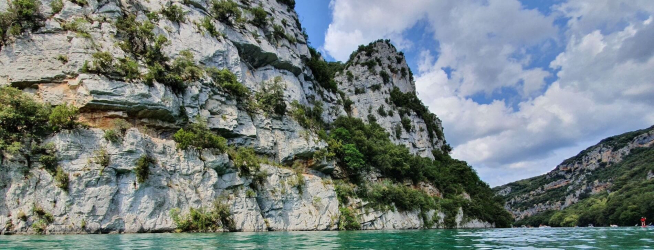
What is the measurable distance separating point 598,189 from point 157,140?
125m

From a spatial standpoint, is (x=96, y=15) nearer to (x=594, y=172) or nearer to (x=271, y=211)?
(x=271, y=211)

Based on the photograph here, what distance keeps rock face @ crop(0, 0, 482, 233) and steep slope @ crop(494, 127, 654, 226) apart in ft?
158

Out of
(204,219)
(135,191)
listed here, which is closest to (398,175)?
(204,219)

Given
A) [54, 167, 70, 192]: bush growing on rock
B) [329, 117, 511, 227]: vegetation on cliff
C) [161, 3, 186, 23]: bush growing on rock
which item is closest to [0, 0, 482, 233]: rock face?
[54, 167, 70, 192]: bush growing on rock

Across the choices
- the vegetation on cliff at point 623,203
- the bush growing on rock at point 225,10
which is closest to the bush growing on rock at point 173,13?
the bush growing on rock at point 225,10

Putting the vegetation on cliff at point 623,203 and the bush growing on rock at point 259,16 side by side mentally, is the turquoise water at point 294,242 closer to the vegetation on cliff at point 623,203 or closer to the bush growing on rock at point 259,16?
the bush growing on rock at point 259,16

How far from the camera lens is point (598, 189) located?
10600 centimetres

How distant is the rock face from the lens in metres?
18.5

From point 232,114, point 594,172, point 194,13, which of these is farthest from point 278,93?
point 594,172

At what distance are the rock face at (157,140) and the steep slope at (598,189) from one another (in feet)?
158

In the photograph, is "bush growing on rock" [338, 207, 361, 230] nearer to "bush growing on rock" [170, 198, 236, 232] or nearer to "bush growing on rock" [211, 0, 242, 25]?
"bush growing on rock" [170, 198, 236, 232]

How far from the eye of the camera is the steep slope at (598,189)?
63.5 m

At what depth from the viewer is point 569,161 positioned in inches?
5733

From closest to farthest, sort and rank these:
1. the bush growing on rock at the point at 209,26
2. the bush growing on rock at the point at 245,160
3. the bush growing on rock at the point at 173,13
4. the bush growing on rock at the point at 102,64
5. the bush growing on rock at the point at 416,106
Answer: the bush growing on rock at the point at 102,64 < the bush growing on rock at the point at 245,160 < the bush growing on rock at the point at 173,13 < the bush growing on rock at the point at 209,26 < the bush growing on rock at the point at 416,106
